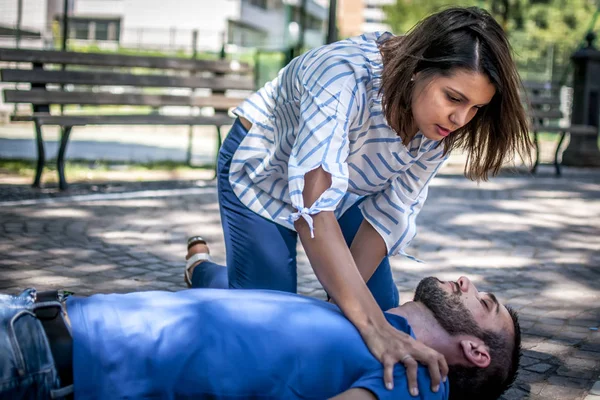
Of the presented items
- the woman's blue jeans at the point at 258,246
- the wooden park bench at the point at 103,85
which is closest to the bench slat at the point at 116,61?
the wooden park bench at the point at 103,85

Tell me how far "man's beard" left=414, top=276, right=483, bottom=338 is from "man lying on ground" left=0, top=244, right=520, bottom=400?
99mm

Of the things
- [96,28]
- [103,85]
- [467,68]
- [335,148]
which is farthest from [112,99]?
[96,28]

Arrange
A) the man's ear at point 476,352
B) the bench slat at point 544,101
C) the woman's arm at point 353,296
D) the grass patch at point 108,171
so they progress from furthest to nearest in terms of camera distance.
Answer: the bench slat at point 544,101
the grass patch at point 108,171
the man's ear at point 476,352
the woman's arm at point 353,296

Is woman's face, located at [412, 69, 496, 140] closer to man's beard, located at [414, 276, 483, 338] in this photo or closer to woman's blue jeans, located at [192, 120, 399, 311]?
man's beard, located at [414, 276, 483, 338]

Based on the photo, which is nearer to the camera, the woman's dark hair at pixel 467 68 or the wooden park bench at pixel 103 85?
the woman's dark hair at pixel 467 68

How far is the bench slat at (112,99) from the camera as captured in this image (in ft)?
23.8

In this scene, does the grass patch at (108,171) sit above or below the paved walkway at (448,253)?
above

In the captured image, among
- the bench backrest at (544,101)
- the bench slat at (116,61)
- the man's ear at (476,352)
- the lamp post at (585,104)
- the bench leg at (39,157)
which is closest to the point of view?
the man's ear at (476,352)

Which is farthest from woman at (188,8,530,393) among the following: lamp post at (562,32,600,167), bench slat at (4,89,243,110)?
lamp post at (562,32,600,167)

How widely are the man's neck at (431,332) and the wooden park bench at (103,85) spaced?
17.3ft

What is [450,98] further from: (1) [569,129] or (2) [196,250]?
(1) [569,129]

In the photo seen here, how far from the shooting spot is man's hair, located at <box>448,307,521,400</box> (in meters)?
2.62

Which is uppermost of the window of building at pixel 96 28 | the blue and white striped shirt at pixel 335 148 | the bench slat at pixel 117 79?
the window of building at pixel 96 28

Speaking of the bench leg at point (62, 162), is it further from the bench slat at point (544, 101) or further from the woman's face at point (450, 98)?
the bench slat at point (544, 101)
